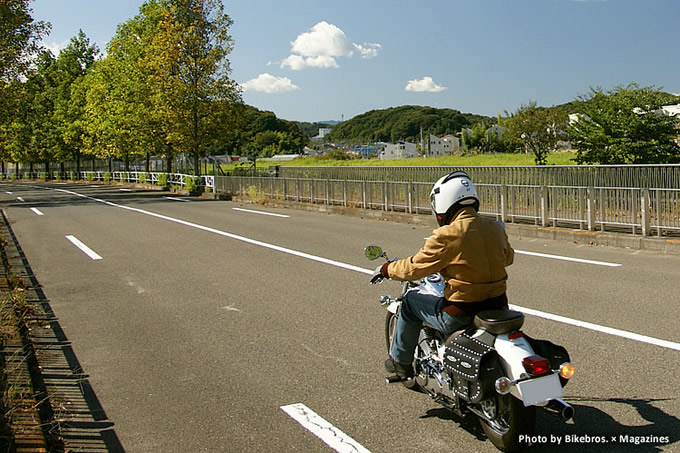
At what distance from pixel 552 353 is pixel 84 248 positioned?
41.6ft

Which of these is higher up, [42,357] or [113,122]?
[113,122]

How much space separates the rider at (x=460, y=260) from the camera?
159 inches

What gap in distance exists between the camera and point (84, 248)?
1418 centimetres

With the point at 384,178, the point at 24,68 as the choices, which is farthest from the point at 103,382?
the point at 24,68

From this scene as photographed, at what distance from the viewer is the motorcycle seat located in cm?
378

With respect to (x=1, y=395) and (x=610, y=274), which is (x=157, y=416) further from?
(x=610, y=274)

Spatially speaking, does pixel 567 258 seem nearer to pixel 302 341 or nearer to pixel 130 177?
pixel 302 341

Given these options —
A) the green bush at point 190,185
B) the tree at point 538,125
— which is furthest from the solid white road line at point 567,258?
the tree at point 538,125

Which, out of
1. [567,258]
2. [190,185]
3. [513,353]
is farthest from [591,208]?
[190,185]

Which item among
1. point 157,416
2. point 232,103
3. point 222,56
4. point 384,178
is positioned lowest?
point 157,416

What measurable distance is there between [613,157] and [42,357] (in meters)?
18.1

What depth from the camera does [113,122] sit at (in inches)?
1916

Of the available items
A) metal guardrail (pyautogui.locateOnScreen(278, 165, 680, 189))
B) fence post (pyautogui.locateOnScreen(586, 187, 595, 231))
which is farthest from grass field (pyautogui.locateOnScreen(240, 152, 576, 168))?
fence post (pyautogui.locateOnScreen(586, 187, 595, 231))

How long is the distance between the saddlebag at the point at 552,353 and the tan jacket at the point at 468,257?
42 cm
